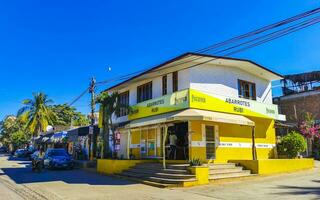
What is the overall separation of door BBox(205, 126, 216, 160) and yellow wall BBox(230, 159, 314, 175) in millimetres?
1370

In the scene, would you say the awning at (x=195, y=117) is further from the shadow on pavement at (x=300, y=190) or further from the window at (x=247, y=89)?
the shadow on pavement at (x=300, y=190)

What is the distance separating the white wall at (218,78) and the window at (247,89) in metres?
0.29

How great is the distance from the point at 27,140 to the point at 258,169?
65.9 m

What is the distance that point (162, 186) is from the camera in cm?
1420

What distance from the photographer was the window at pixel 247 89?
71.2ft

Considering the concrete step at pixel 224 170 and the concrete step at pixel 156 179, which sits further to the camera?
the concrete step at pixel 224 170

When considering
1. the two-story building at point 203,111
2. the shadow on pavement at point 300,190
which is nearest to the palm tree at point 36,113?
the two-story building at point 203,111

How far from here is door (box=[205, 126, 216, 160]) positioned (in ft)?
61.0

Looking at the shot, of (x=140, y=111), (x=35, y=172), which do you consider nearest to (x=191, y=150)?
(x=140, y=111)

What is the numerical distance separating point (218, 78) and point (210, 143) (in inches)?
167

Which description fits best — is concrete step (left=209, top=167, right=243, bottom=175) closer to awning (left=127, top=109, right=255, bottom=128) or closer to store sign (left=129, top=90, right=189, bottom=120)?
awning (left=127, top=109, right=255, bottom=128)

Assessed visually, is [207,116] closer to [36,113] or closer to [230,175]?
[230,175]

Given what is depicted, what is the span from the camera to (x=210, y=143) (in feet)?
61.5

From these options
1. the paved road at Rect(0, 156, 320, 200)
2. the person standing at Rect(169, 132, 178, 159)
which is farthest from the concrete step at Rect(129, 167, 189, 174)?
the person standing at Rect(169, 132, 178, 159)
